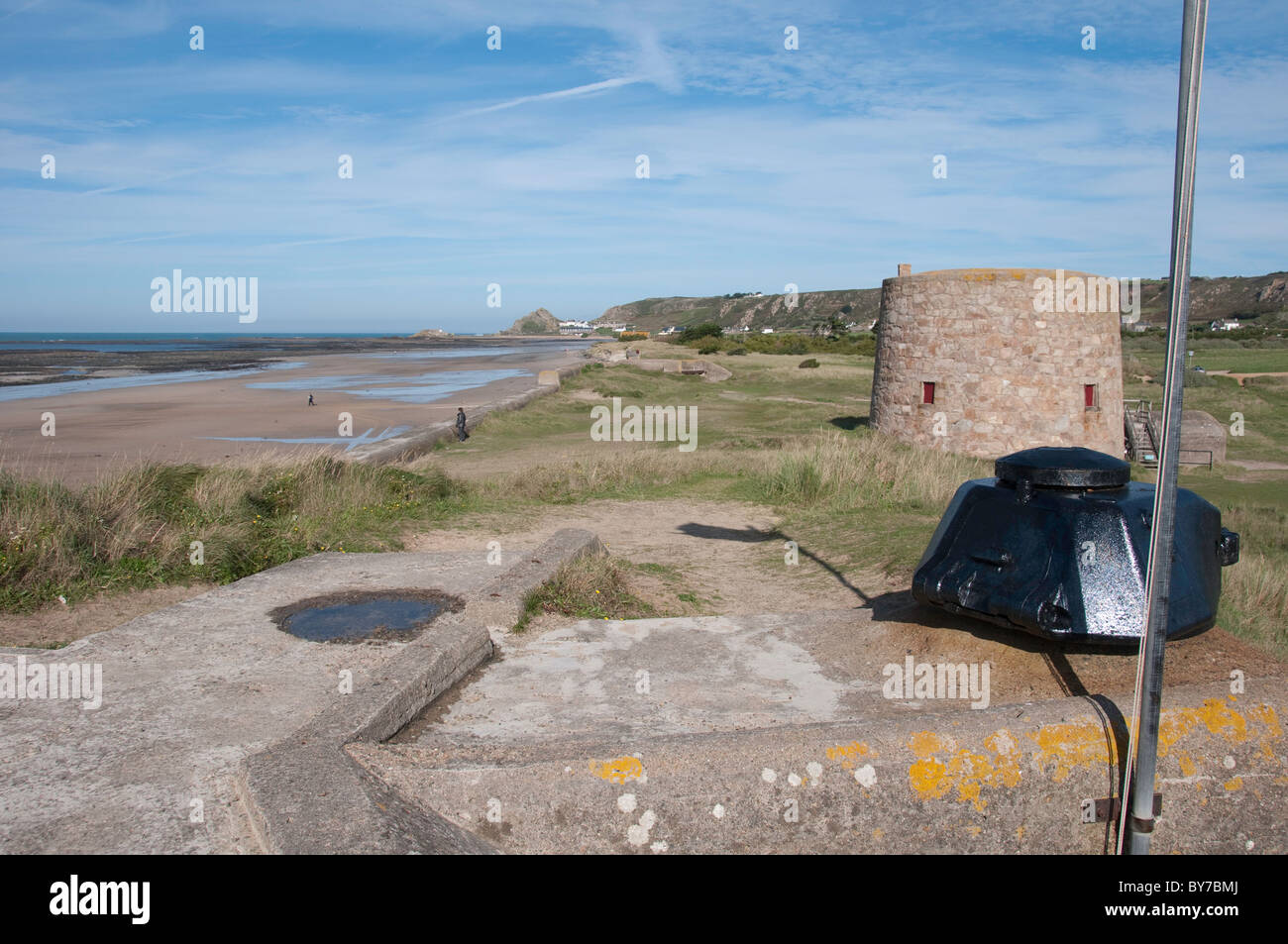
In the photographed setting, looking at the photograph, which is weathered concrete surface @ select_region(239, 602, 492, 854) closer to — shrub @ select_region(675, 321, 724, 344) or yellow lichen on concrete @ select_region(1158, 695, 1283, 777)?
yellow lichen on concrete @ select_region(1158, 695, 1283, 777)

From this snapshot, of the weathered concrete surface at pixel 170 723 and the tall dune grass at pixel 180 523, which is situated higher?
the tall dune grass at pixel 180 523

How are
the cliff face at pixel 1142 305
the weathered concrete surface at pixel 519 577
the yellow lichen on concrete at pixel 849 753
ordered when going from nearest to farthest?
the yellow lichen on concrete at pixel 849 753
the weathered concrete surface at pixel 519 577
the cliff face at pixel 1142 305

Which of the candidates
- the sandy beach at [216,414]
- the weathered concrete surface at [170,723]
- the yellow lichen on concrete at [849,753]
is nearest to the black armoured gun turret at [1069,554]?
the yellow lichen on concrete at [849,753]

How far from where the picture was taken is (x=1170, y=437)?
11.1 ft

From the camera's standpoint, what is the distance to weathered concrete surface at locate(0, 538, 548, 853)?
11.7ft

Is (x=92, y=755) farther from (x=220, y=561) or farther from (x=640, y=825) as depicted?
(x=220, y=561)

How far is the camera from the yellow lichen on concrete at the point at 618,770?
12.7ft

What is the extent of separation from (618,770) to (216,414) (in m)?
24.8

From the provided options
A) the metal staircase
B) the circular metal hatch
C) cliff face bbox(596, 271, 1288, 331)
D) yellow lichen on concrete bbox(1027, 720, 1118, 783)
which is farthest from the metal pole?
cliff face bbox(596, 271, 1288, 331)

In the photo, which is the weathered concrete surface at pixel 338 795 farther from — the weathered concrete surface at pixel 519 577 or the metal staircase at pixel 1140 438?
the metal staircase at pixel 1140 438

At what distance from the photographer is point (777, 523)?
37.1 feet

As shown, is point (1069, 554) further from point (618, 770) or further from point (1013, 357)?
point (1013, 357)

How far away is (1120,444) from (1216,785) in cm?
1564

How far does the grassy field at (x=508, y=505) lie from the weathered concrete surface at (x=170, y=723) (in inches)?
50.0
